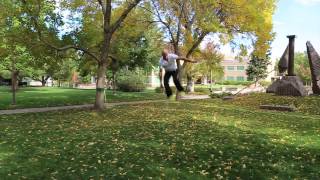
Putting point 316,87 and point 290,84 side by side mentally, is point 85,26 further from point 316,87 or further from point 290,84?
point 316,87

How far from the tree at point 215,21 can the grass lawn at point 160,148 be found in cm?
1478

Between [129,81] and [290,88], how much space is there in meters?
23.7

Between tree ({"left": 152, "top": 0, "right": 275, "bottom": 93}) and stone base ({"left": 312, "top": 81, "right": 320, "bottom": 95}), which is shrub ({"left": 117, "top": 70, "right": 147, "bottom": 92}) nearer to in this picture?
tree ({"left": 152, "top": 0, "right": 275, "bottom": 93})

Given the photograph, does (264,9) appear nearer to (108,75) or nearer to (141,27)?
(141,27)

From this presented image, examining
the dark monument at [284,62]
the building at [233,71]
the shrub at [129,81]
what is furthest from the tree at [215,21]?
the building at [233,71]

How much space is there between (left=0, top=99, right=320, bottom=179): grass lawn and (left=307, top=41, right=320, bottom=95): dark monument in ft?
47.7

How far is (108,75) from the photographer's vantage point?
50000mm

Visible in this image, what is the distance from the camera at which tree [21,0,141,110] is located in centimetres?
2223

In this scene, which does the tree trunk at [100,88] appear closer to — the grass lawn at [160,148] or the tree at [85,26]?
the tree at [85,26]

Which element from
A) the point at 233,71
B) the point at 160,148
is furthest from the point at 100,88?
the point at 233,71

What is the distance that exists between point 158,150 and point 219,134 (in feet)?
10.8

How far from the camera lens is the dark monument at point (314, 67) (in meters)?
31.9

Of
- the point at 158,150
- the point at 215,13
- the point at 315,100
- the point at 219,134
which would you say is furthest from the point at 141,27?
the point at 158,150

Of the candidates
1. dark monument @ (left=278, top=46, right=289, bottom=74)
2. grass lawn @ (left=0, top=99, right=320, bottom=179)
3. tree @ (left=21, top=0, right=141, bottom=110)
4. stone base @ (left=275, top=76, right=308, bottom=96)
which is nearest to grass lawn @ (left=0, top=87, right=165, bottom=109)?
tree @ (left=21, top=0, right=141, bottom=110)
